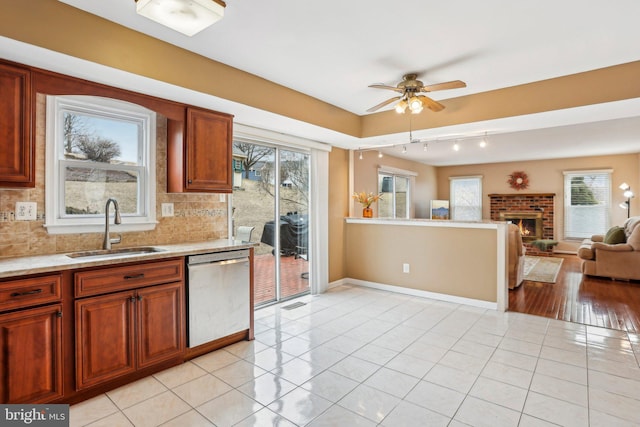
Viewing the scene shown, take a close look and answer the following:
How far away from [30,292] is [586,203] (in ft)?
32.9

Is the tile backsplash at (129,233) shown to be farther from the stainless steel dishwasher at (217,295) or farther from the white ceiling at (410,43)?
the white ceiling at (410,43)

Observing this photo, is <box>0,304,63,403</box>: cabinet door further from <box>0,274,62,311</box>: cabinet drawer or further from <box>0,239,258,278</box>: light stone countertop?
<box>0,239,258,278</box>: light stone countertop

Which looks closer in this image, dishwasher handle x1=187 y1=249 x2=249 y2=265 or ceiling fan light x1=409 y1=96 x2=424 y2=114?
dishwasher handle x1=187 y1=249 x2=249 y2=265

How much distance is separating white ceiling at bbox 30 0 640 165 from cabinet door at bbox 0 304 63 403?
1876 millimetres

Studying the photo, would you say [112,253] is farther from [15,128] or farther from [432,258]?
[432,258]

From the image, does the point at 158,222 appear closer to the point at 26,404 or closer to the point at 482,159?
the point at 26,404

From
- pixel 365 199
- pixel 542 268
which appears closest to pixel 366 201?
pixel 365 199

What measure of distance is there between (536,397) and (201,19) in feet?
10.2

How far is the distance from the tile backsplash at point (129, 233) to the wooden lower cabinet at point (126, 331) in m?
0.61

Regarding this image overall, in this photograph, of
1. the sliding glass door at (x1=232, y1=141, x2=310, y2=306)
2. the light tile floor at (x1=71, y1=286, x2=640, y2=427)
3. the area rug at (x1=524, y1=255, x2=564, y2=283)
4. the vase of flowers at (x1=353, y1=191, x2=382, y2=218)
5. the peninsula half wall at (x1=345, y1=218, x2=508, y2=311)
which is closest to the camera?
the light tile floor at (x1=71, y1=286, x2=640, y2=427)

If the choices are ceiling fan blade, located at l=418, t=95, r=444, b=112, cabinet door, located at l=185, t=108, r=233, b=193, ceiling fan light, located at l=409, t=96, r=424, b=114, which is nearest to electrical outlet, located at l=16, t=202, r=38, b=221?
cabinet door, located at l=185, t=108, r=233, b=193

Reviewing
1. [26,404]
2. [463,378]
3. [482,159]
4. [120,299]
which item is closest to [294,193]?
[120,299]

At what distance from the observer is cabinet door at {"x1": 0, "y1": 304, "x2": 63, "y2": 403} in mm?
1872

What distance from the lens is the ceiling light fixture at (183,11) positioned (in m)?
1.80
